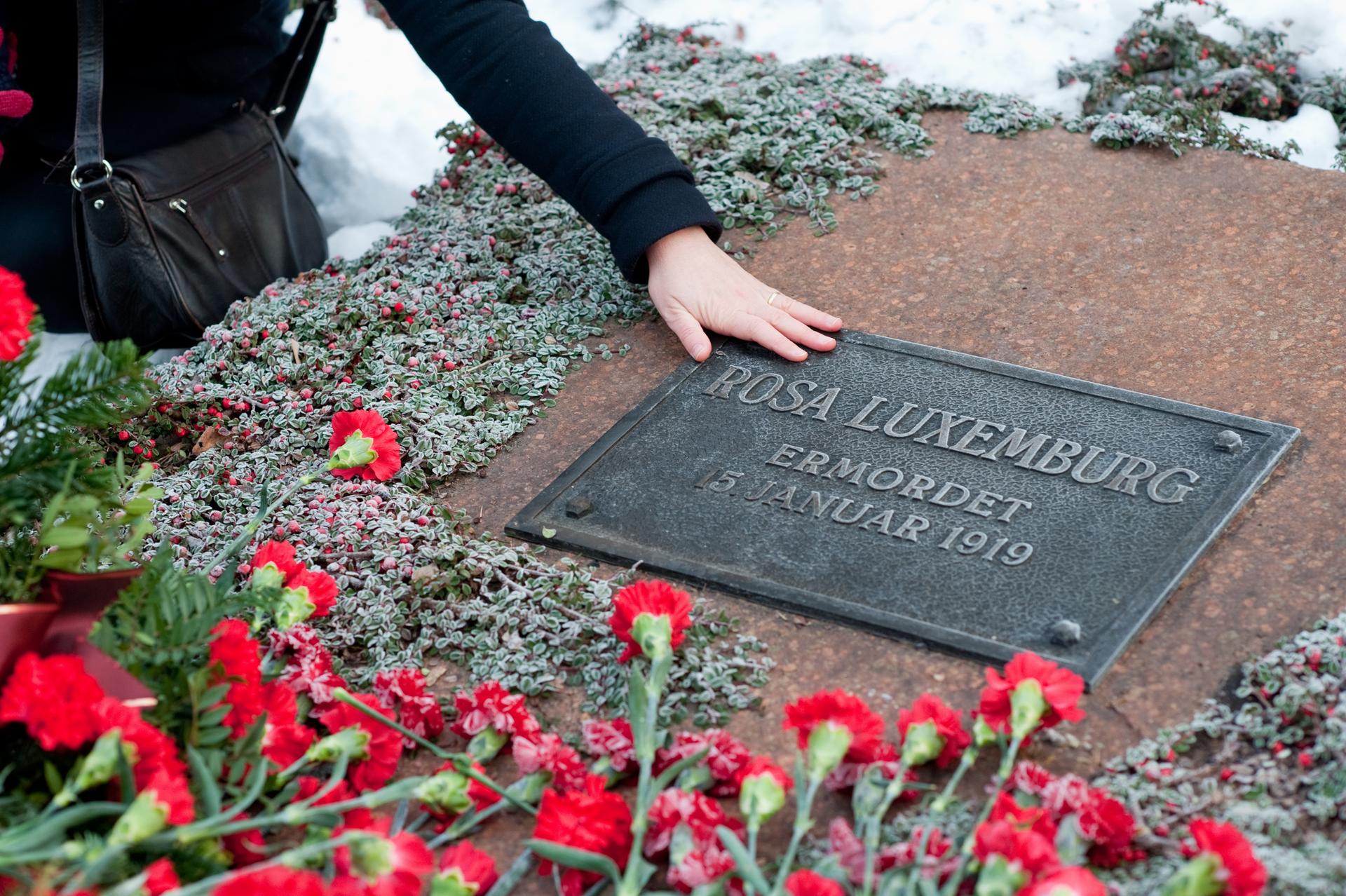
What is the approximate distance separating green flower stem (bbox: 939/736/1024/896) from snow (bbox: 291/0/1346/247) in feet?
6.96

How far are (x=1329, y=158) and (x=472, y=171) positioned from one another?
2061 millimetres

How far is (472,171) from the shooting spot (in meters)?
3.22

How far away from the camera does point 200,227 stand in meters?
2.81

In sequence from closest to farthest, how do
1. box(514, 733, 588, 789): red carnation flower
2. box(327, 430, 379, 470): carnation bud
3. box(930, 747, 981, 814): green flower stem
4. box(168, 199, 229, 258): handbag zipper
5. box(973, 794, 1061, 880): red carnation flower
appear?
box(973, 794, 1061, 880): red carnation flower, box(930, 747, 981, 814): green flower stem, box(514, 733, 588, 789): red carnation flower, box(327, 430, 379, 470): carnation bud, box(168, 199, 229, 258): handbag zipper

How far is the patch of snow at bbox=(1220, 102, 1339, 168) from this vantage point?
10.1 ft

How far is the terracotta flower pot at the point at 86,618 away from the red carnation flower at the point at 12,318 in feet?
0.88

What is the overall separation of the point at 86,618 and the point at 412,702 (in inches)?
17.1

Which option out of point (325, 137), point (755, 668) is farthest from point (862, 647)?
point (325, 137)

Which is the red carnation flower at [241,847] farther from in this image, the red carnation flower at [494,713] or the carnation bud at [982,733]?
the carnation bud at [982,733]

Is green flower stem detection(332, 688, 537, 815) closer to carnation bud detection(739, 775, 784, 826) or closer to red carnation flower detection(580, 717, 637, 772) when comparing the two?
red carnation flower detection(580, 717, 637, 772)

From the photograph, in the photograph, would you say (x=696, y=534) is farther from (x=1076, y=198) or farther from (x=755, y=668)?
(x=1076, y=198)

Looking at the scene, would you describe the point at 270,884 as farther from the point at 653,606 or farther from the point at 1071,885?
the point at 1071,885

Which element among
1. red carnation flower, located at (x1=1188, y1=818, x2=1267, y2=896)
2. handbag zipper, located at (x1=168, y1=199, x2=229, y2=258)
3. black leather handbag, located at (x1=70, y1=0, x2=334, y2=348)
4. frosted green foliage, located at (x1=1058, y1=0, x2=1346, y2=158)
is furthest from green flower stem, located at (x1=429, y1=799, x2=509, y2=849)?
frosted green foliage, located at (x1=1058, y1=0, x2=1346, y2=158)

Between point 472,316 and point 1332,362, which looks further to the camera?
point 472,316
